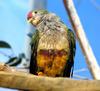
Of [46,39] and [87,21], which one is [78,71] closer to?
[46,39]

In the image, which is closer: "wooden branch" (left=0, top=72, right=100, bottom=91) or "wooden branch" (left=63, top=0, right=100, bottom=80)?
"wooden branch" (left=0, top=72, right=100, bottom=91)

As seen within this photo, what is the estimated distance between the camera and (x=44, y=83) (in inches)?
23.8

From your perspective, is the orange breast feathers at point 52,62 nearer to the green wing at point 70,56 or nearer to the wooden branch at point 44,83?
the green wing at point 70,56

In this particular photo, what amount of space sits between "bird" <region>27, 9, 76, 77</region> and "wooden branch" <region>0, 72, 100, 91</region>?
0.74ft

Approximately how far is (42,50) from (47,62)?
0.11ft

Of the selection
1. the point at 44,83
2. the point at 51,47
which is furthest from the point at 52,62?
the point at 44,83

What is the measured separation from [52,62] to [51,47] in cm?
4

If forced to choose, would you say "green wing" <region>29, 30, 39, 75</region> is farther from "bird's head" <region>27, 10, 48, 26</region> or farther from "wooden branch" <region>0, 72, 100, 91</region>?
"wooden branch" <region>0, 72, 100, 91</region>

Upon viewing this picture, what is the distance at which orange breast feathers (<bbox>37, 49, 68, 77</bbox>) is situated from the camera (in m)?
0.85

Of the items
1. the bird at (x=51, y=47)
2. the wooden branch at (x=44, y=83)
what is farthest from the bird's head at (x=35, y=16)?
the wooden branch at (x=44, y=83)

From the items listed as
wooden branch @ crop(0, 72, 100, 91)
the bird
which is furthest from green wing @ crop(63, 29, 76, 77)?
wooden branch @ crop(0, 72, 100, 91)

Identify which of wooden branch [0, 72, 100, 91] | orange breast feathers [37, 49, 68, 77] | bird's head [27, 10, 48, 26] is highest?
bird's head [27, 10, 48, 26]

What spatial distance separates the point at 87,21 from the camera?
1.48 m

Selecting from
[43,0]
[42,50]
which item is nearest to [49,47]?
[42,50]
